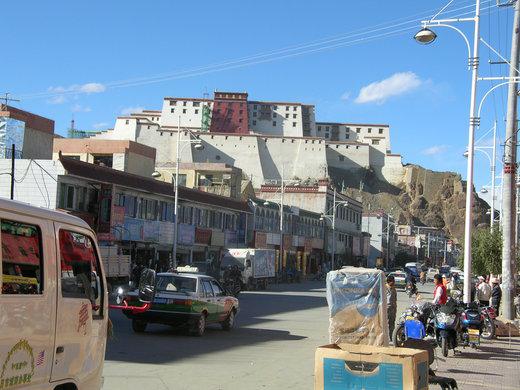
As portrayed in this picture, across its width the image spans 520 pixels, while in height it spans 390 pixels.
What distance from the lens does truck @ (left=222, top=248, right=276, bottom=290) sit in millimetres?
46188

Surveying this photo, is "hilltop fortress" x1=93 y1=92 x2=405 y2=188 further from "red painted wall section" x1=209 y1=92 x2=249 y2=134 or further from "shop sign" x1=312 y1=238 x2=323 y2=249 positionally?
"shop sign" x1=312 y1=238 x2=323 y2=249

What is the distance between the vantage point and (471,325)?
1634 cm

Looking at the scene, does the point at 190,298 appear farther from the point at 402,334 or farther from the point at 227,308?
the point at 402,334

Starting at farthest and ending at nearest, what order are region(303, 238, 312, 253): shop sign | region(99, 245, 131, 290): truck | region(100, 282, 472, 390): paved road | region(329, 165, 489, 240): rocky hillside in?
region(329, 165, 489, 240): rocky hillside, region(303, 238, 312, 253): shop sign, region(99, 245, 131, 290): truck, region(100, 282, 472, 390): paved road

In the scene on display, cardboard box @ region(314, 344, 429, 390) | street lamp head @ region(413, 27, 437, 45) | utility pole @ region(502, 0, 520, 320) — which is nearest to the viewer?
cardboard box @ region(314, 344, 429, 390)

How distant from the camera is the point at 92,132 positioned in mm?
140250

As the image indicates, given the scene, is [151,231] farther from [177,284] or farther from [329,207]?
[329,207]

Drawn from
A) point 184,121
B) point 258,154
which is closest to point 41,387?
point 258,154

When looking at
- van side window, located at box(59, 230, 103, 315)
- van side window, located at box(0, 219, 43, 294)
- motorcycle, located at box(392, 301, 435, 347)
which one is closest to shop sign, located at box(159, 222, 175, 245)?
motorcycle, located at box(392, 301, 435, 347)

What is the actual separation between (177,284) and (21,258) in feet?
42.9

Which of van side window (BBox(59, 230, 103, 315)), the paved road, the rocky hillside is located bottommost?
the paved road

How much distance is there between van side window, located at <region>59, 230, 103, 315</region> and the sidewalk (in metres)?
7.03

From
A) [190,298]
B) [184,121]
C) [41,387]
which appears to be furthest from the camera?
[184,121]

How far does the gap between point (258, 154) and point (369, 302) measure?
110 meters
